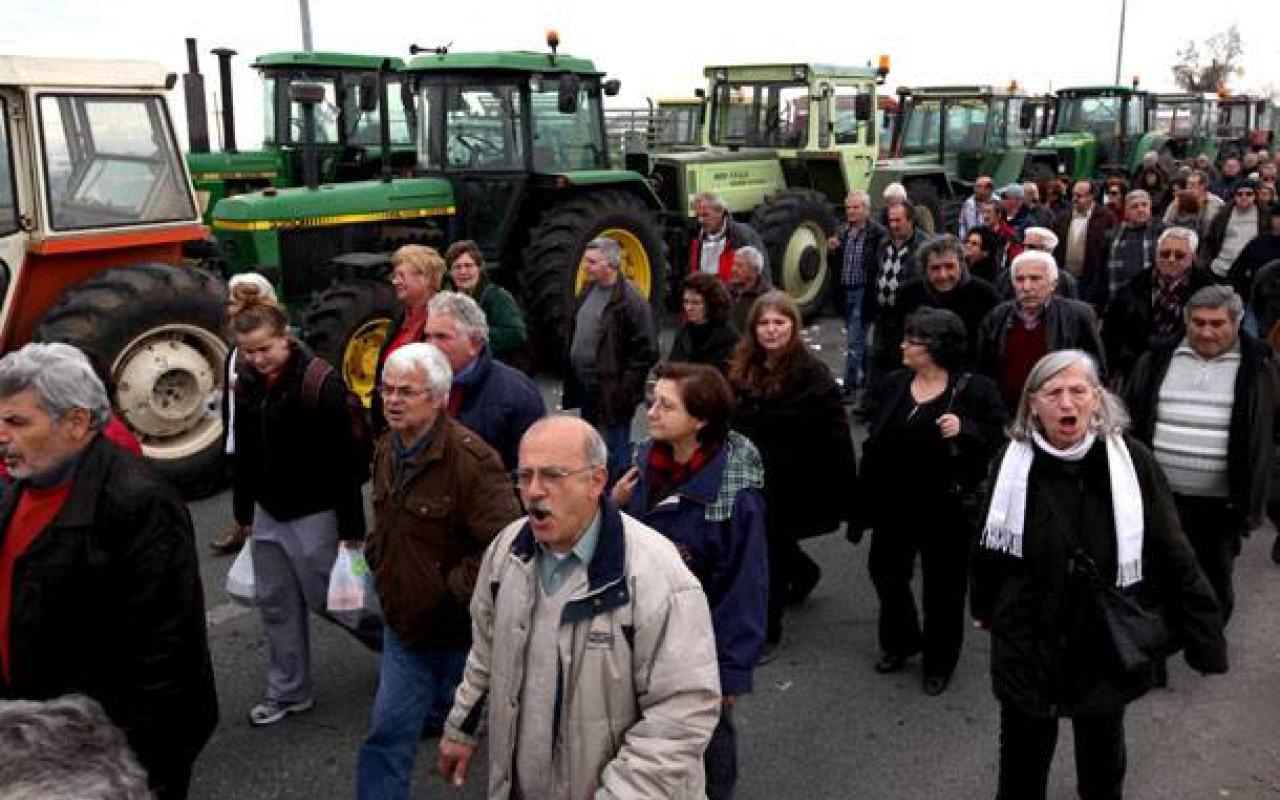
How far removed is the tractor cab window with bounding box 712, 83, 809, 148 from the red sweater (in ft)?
34.9

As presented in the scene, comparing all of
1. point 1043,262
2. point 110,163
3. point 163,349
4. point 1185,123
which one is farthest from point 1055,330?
point 1185,123

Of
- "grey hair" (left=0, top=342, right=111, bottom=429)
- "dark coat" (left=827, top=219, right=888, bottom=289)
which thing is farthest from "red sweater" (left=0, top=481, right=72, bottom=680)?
"dark coat" (left=827, top=219, right=888, bottom=289)

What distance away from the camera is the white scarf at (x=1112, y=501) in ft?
9.41

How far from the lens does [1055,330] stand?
16.4 feet

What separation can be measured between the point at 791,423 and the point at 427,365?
155 cm

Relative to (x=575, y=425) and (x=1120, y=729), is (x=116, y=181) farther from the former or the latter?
(x=1120, y=729)

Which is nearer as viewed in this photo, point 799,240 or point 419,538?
point 419,538

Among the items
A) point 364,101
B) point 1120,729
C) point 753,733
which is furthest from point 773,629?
point 364,101

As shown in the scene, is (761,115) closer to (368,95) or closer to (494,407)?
(368,95)

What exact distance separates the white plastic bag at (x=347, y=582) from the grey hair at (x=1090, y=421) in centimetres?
198

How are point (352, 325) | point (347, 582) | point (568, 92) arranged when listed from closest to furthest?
point (347, 582)
point (352, 325)
point (568, 92)

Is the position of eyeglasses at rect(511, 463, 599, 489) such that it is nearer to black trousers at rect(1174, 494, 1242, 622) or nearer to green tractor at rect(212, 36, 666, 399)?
black trousers at rect(1174, 494, 1242, 622)

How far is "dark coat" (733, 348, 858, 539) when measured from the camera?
4.19 m

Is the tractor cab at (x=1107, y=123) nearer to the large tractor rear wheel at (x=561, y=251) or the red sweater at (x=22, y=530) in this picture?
the large tractor rear wheel at (x=561, y=251)
